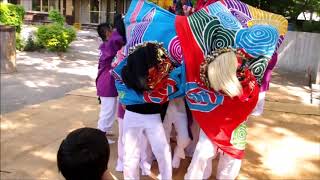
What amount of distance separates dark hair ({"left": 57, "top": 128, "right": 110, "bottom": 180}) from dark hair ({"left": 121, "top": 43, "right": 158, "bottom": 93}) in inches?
52.5

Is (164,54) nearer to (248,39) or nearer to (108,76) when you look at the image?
(248,39)

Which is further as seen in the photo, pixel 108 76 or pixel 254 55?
pixel 108 76

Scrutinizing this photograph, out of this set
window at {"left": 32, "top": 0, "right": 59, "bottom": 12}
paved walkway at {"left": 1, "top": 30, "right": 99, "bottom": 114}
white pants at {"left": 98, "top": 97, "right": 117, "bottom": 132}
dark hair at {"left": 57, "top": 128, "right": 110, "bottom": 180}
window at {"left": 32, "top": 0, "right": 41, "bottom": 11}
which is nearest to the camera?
dark hair at {"left": 57, "top": 128, "right": 110, "bottom": 180}

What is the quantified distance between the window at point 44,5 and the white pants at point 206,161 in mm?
23251

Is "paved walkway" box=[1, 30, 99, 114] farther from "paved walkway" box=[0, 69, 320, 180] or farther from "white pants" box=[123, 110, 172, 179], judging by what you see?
"white pants" box=[123, 110, 172, 179]

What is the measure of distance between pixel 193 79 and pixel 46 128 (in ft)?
9.24

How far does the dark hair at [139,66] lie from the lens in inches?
119

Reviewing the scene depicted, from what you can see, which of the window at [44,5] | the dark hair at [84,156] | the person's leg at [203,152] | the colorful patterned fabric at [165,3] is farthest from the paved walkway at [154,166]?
the window at [44,5]

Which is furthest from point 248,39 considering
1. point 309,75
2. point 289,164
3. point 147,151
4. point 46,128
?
point 309,75

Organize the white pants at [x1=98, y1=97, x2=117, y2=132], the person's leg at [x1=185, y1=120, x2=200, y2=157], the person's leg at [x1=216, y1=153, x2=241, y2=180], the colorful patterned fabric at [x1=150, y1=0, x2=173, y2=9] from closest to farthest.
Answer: the person's leg at [x1=216, y1=153, x2=241, y2=180] < the person's leg at [x1=185, y1=120, x2=200, y2=157] < the colorful patterned fabric at [x1=150, y1=0, x2=173, y2=9] < the white pants at [x1=98, y1=97, x2=117, y2=132]

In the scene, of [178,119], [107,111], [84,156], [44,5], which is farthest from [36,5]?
[84,156]

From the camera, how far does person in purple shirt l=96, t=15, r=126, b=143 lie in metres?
3.88

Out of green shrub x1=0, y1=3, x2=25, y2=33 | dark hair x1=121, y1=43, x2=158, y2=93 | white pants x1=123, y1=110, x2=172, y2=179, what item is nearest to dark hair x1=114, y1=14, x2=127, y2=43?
dark hair x1=121, y1=43, x2=158, y2=93

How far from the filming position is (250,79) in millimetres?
3020
